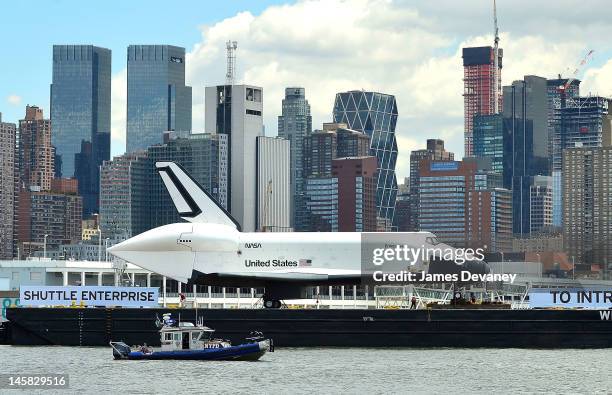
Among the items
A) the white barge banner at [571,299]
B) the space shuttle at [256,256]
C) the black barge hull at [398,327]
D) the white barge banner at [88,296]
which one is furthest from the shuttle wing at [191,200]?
the white barge banner at [571,299]

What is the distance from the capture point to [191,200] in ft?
272

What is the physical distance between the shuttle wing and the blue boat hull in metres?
13.4

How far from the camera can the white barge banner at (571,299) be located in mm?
75688

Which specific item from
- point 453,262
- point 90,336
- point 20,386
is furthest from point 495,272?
point 20,386

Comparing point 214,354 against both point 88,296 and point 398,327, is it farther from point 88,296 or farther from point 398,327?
point 88,296

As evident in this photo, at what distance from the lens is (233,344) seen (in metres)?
74.4

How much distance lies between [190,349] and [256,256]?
35.1 ft

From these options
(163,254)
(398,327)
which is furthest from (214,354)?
(163,254)

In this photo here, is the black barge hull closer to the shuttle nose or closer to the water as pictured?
the water

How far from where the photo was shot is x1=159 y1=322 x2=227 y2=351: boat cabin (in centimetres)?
6975

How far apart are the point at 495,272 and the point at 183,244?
59.8ft

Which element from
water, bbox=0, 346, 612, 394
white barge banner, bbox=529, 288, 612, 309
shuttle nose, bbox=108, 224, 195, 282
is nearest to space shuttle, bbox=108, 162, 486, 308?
shuttle nose, bbox=108, 224, 195, 282

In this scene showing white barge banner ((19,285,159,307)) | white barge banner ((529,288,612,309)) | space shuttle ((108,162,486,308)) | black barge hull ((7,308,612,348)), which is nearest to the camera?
black barge hull ((7,308,612,348))

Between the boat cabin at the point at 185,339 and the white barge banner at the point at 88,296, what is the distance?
692 cm
